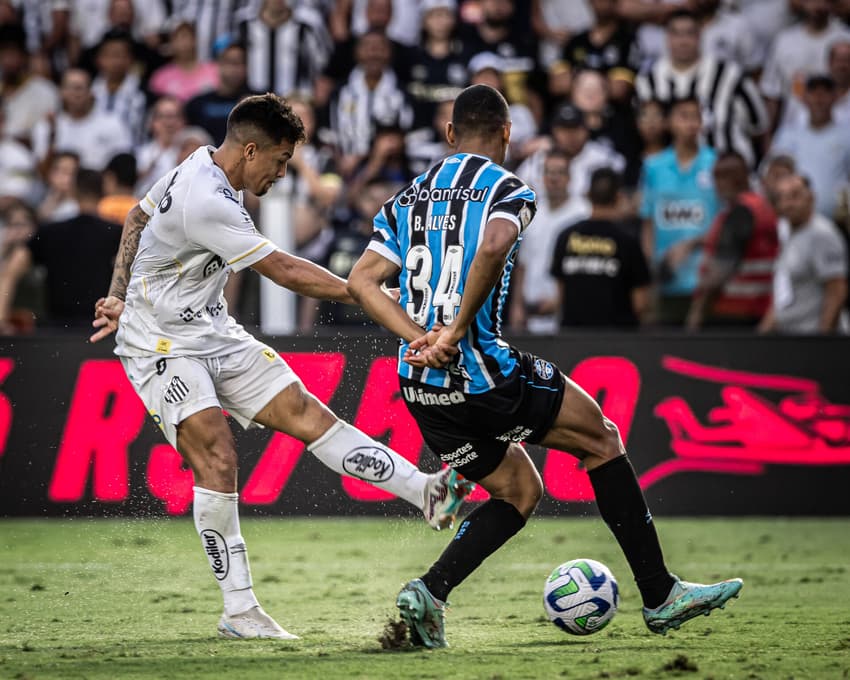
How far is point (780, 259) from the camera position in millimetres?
11305

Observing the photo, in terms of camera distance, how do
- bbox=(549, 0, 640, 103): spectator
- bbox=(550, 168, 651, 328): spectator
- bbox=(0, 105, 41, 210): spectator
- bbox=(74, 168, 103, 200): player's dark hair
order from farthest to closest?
bbox=(549, 0, 640, 103): spectator, bbox=(0, 105, 41, 210): spectator, bbox=(74, 168, 103, 200): player's dark hair, bbox=(550, 168, 651, 328): spectator

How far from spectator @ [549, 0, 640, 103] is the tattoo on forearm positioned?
7180mm

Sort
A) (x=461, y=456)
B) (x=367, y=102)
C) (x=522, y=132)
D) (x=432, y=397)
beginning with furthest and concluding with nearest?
(x=367, y=102) < (x=522, y=132) < (x=461, y=456) < (x=432, y=397)

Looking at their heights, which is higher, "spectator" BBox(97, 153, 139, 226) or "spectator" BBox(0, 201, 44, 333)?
"spectator" BBox(97, 153, 139, 226)

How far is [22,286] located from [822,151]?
691 centimetres

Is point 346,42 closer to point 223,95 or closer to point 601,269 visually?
point 223,95

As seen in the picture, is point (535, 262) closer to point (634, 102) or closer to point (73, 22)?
point (634, 102)

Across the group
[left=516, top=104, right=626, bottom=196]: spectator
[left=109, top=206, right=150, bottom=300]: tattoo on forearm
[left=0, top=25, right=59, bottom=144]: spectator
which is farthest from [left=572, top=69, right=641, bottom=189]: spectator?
[left=109, top=206, right=150, bottom=300]: tattoo on forearm

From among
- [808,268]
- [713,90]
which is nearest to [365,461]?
[808,268]

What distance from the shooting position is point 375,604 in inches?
276

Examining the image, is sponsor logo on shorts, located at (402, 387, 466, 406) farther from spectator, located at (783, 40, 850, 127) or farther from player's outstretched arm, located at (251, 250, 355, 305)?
spectator, located at (783, 40, 850, 127)

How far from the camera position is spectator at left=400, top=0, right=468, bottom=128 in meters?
12.9

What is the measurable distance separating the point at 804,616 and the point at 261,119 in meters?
3.39

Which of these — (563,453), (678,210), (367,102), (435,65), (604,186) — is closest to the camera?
(563,453)
